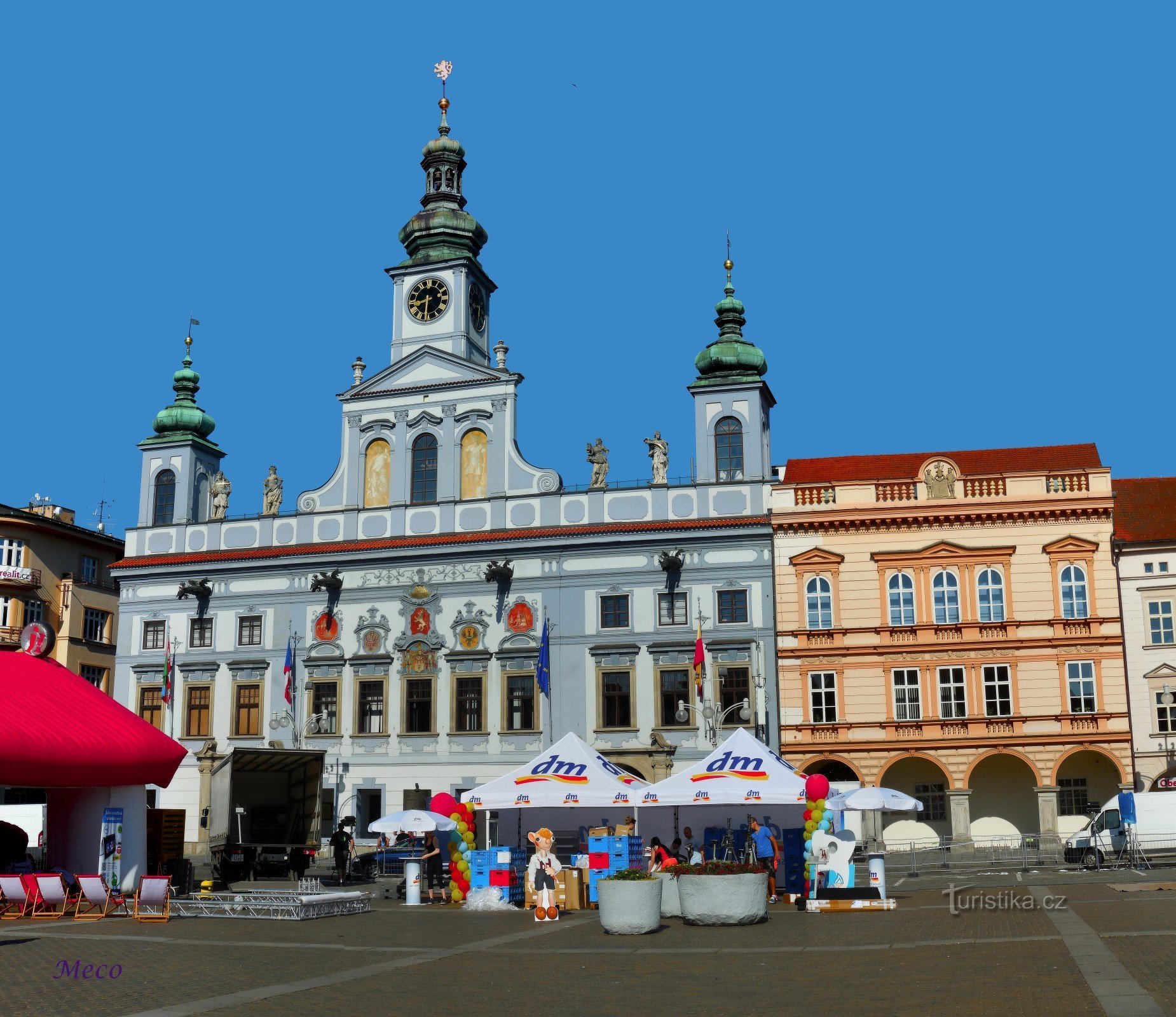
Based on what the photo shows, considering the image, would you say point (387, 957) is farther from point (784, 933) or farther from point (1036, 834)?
point (1036, 834)

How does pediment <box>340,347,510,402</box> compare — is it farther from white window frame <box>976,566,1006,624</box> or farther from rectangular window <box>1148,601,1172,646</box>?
rectangular window <box>1148,601,1172,646</box>

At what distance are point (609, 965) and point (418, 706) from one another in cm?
3105

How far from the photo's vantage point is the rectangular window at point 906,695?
42594mm

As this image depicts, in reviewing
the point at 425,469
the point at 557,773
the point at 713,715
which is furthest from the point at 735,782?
the point at 425,469

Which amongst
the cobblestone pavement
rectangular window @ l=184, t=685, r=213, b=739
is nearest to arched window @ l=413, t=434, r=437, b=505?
rectangular window @ l=184, t=685, r=213, b=739

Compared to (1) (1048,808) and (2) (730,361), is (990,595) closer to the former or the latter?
(1) (1048,808)

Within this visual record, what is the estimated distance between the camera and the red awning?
2434 centimetres

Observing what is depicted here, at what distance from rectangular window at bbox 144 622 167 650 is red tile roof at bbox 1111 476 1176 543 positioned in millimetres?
Answer: 34389

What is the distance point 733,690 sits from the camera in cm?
4338

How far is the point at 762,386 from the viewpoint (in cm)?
4672

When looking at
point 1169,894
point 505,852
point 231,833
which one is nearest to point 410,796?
point 231,833

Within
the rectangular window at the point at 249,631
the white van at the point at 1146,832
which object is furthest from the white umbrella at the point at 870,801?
the rectangular window at the point at 249,631

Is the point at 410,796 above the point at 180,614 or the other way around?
the other way around

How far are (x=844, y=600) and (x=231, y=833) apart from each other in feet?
67.2
